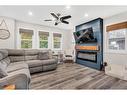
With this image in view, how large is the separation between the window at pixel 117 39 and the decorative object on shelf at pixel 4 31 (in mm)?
4620

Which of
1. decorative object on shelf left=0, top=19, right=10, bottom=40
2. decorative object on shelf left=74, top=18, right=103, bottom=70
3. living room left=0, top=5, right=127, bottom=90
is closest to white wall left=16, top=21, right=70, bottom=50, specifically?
living room left=0, top=5, right=127, bottom=90

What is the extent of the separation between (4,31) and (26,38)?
1270 mm

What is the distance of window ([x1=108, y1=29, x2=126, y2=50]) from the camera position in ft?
12.9

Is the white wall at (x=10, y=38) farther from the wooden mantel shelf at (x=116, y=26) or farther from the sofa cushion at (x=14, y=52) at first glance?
the wooden mantel shelf at (x=116, y=26)

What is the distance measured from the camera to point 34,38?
5938mm

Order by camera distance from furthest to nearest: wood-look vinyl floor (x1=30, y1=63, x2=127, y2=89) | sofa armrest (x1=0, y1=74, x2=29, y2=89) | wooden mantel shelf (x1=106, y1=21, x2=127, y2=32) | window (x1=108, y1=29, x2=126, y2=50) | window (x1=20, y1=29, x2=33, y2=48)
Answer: window (x1=20, y1=29, x2=33, y2=48), window (x1=108, y1=29, x2=126, y2=50), wooden mantel shelf (x1=106, y1=21, x2=127, y2=32), wood-look vinyl floor (x1=30, y1=63, x2=127, y2=89), sofa armrest (x1=0, y1=74, x2=29, y2=89)

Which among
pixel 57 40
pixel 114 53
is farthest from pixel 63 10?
pixel 57 40

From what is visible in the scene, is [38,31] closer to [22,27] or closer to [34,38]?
[34,38]

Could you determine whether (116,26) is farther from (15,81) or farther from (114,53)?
(15,81)

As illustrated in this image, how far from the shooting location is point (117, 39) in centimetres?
419

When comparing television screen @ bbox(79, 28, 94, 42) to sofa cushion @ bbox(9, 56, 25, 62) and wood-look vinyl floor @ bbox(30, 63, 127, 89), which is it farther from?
sofa cushion @ bbox(9, 56, 25, 62)

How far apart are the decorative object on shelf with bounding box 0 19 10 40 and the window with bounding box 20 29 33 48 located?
838 mm

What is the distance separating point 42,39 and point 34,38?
539 millimetres
